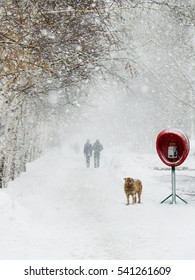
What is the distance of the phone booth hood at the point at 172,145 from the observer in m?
11.2

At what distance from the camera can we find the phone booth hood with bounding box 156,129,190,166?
11.2 m

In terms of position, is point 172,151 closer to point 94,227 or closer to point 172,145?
point 172,145

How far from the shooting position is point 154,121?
53031 millimetres

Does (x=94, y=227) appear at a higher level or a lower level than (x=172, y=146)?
lower

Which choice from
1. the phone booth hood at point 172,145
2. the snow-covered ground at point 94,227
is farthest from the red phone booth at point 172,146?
the snow-covered ground at point 94,227

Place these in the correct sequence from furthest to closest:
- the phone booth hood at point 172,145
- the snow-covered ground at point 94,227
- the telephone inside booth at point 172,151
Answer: the telephone inside booth at point 172,151 → the phone booth hood at point 172,145 → the snow-covered ground at point 94,227

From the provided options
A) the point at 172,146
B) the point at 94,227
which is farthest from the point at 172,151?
the point at 94,227

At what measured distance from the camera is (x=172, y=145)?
11375 mm

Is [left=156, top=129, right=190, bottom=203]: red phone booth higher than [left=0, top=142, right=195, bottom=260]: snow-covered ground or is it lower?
higher

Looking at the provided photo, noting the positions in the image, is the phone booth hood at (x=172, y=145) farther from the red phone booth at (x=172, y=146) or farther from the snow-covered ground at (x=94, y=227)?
the snow-covered ground at (x=94, y=227)

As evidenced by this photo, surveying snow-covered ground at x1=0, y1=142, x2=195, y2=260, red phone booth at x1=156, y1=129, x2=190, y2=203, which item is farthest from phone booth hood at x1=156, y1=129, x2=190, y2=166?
snow-covered ground at x1=0, y1=142, x2=195, y2=260

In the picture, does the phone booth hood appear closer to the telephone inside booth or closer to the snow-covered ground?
the telephone inside booth
